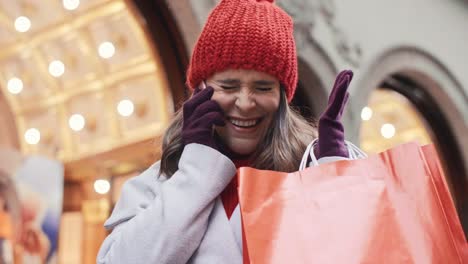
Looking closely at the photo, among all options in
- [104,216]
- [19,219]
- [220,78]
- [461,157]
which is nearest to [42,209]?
[19,219]

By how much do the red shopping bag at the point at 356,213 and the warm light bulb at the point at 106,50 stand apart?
3073 millimetres

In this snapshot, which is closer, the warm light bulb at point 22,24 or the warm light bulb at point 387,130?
the warm light bulb at point 22,24

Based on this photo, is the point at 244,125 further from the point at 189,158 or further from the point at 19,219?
the point at 19,219

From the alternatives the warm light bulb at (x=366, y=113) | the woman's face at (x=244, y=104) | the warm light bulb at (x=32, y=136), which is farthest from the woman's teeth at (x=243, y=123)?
the warm light bulb at (x=366, y=113)

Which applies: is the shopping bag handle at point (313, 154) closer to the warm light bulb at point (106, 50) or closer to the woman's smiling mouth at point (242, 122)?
the woman's smiling mouth at point (242, 122)

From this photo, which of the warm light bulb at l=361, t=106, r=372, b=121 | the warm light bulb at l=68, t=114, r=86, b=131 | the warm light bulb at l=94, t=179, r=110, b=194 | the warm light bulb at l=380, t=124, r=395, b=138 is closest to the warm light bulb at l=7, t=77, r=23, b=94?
the warm light bulb at l=68, t=114, r=86, b=131

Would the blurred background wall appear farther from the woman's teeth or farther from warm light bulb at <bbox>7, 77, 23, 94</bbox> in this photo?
the woman's teeth

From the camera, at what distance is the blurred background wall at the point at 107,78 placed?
380 cm

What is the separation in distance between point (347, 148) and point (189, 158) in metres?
0.30

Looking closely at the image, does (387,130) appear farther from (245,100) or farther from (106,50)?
(245,100)

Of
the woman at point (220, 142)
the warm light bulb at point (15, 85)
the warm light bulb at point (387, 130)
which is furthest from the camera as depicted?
the warm light bulb at point (387, 130)

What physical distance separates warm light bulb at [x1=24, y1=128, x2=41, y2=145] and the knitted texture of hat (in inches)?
101

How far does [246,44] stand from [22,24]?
2832mm

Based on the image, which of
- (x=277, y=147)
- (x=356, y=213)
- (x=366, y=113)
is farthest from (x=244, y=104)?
(x=366, y=113)
